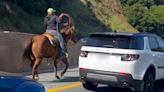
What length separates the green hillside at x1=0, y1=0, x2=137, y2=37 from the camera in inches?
1200

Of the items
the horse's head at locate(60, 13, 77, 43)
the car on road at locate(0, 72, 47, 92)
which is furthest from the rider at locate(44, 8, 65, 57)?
the car on road at locate(0, 72, 47, 92)

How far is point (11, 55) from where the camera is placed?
52.5 ft

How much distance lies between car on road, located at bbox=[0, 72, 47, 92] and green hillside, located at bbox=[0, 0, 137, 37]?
22144 mm

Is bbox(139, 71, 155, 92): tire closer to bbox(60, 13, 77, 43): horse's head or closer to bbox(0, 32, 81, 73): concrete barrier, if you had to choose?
bbox(60, 13, 77, 43): horse's head

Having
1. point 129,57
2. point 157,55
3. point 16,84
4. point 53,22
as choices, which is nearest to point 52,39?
point 53,22

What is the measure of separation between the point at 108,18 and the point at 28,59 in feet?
111

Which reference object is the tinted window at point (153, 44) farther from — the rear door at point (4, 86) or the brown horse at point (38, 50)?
the rear door at point (4, 86)

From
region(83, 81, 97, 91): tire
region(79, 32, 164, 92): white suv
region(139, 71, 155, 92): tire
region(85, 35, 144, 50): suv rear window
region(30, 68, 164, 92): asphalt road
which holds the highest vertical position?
region(85, 35, 144, 50): suv rear window

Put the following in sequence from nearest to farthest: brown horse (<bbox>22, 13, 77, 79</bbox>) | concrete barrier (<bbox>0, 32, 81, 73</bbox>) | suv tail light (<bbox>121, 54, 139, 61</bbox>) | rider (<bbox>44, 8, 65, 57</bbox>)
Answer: suv tail light (<bbox>121, 54, 139, 61</bbox>), brown horse (<bbox>22, 13, 77, 79</bbox>), rider (<bbox>44, 8, 65, 57</bbox>), concrete barrier (<bbox>0, 32, 81, 73</bbox>)

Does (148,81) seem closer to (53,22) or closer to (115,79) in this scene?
(115,79)

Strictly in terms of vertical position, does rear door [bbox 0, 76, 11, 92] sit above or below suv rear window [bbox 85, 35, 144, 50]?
below

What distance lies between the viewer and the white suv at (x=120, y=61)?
37.9 feet

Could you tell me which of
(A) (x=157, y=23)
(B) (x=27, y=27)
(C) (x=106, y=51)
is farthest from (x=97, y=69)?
(A) (x=157, y=23)

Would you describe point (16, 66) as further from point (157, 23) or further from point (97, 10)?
point (157, 23)
